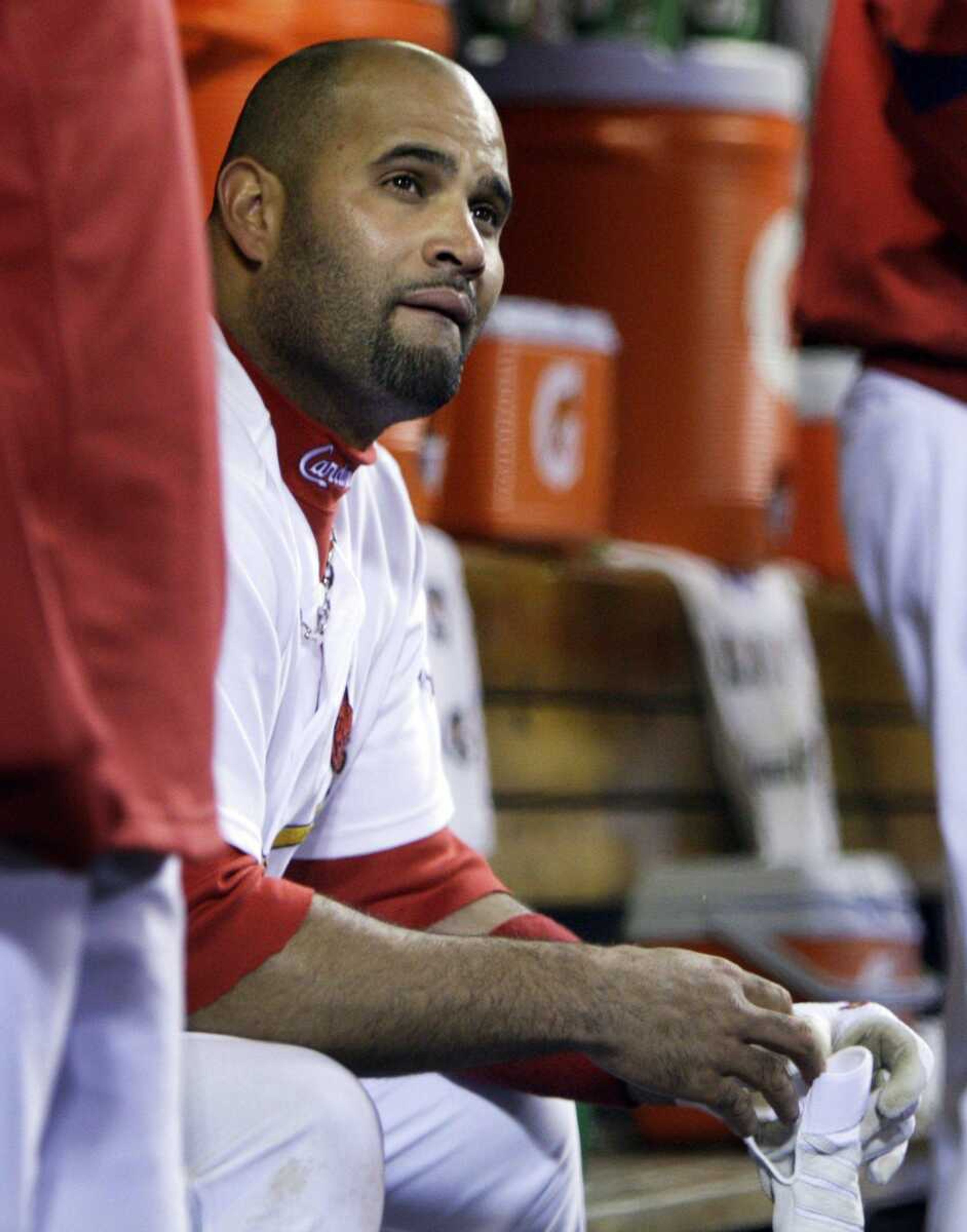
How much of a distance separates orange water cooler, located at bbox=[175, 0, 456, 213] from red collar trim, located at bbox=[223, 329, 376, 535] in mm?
807

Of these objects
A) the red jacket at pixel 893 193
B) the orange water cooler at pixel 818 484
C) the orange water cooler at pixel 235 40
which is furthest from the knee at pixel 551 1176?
the orange water cooler at pixel 818 484

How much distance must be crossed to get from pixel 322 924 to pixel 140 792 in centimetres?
38

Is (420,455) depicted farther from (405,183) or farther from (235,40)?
(405,183)

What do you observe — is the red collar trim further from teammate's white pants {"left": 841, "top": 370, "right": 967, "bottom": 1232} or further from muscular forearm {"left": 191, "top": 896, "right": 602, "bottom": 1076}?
teammate's white pants {"left": 841, "top": 370, "right": 967, "bottom": 1232}

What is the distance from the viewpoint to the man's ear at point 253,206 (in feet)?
4.47

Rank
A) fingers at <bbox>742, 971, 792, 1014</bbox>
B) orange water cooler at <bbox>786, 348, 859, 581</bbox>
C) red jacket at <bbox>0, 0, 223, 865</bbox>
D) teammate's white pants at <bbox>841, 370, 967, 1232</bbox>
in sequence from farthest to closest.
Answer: orange water cooler at <bbox>786, 348, 859, 581</bbox>, teammate's white pants at <bbox>841, 370, 967, 1232</bbox>, fingers at <bbox>742, 971, 792, 1014</bbox>, red jacket at <bbox>0, 0, 223, 865</bbox>

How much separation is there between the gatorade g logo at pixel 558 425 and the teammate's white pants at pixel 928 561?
30.5 inches

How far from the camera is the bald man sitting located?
3.81ft

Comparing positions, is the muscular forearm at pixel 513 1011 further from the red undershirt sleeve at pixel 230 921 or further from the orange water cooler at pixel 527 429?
the orange water cooler at pixel 527 429

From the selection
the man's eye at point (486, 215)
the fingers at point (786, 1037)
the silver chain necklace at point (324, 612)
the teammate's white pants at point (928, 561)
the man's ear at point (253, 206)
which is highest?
the man's ear at point (253, 206)

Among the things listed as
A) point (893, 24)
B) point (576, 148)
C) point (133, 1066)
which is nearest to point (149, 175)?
point (133, 1066)

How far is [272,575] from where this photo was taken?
125 centimetres

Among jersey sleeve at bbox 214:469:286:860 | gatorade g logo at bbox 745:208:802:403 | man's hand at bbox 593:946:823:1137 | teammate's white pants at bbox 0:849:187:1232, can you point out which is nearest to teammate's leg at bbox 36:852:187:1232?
teammate's white pants at bbox 0:849:187:1232

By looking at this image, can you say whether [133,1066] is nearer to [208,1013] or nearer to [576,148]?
[208,1013]
